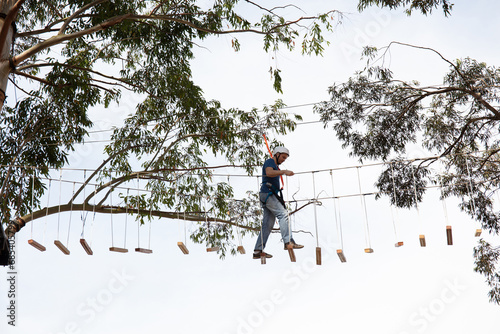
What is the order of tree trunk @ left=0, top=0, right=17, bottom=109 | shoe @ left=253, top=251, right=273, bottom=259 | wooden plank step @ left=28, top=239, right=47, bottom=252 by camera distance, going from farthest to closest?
1. tree trunk @ left=0, top=0, right=17, bottom=109
2. shoe @ left=253, top=251, right=273, bottom=259
3. wooden plank step @ left=28, top=239, right=47, bottom=252

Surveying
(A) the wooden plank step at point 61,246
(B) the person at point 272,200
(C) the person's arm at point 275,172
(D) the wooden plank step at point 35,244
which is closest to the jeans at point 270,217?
(B) the person at point 272,200

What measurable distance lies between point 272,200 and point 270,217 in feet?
0.61

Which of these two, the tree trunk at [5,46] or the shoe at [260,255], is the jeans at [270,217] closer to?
the shoe at [260,255]

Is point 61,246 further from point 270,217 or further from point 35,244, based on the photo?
point 270,217

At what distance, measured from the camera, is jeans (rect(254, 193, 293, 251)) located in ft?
17.7

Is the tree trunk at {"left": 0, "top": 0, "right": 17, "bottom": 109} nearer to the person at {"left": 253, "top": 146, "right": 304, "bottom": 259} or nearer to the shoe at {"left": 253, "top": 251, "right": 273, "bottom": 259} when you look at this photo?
the person at {"left": 253, "top": 146, "right": 304, "bottom": 259}

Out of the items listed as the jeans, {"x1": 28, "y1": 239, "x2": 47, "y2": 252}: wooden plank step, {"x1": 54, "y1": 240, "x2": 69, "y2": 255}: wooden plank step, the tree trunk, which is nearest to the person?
the jeans

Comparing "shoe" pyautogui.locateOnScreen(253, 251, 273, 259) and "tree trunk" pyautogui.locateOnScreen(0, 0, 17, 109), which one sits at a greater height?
"tree trunk" pyautogui.locateOnScreen(0, 0, 17, 109)

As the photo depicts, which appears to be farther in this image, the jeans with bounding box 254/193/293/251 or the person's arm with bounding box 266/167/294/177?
the jeans with bounding box 254/193/293/251

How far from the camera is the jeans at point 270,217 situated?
5387 mm

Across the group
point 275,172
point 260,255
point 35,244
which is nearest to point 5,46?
point 35,244

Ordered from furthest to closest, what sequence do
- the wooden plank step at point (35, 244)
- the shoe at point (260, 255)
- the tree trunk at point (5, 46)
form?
the tree trunk at point (5, 46), the shoe at point (260, 255), the wooden plank step at point (35, 244)

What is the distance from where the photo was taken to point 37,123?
27.8 ft

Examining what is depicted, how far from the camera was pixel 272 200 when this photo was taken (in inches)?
219
